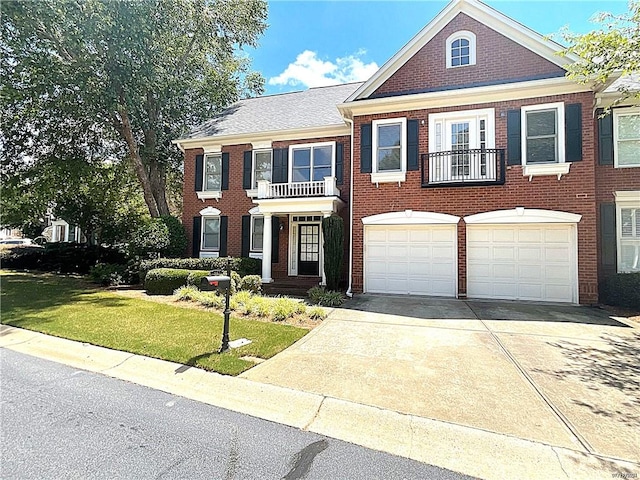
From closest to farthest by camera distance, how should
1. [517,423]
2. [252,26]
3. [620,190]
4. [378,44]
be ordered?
[517,423]
[620,190]
[378,44]
[252,26]

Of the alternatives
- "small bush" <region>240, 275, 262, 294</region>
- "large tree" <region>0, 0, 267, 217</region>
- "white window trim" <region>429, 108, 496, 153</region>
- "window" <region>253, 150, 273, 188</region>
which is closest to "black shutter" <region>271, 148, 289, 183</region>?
"window" <region>253, 150, 273, 188</region>

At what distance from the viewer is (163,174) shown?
20.5m

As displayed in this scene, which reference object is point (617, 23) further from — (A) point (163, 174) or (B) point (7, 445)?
(A) point (163, 174)

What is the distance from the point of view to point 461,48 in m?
11.1

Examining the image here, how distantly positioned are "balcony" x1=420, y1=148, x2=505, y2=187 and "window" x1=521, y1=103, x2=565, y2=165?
2.74 feet

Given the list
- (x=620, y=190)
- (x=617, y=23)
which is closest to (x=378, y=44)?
(x=617, y=23)

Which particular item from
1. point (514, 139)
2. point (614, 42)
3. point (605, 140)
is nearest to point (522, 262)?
point (514, 139)

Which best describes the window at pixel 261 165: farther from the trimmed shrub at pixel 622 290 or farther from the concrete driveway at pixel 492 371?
the trimmed shrub at pixel 622 290

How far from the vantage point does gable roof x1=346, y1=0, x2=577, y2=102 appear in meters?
10.1

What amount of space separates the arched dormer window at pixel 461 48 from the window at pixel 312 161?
16.9 feet


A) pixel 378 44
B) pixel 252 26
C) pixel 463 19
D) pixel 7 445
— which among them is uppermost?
pixel 252 26

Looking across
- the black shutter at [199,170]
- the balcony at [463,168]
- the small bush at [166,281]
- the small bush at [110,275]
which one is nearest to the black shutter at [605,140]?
the balcony at [463,168]

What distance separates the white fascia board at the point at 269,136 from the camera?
13.5 m

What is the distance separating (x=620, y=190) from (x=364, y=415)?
1178 cm
